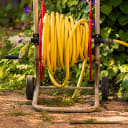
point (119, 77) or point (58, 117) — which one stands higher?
point (119, 77)

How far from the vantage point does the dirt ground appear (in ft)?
9.51

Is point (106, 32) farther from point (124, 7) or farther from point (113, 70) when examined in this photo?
point (113, 70)

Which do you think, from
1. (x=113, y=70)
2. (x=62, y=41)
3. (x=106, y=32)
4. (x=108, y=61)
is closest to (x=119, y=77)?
(x=113, y=70)

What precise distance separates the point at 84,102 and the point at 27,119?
83cm

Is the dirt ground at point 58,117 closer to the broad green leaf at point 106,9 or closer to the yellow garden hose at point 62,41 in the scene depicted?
→ the yellow garden hose at point 62,41

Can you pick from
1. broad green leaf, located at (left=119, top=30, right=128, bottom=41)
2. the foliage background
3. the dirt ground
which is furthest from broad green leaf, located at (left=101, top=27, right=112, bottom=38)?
the dirt ground

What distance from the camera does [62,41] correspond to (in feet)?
11.0

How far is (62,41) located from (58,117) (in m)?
0.75

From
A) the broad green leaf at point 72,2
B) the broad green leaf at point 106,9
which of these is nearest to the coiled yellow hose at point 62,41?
the broad green leaf at point 106,9

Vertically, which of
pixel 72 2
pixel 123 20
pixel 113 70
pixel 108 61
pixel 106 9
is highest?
pixel 72 2

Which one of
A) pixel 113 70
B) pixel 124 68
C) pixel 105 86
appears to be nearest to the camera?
pixel 105 86

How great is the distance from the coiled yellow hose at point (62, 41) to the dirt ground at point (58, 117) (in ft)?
1.66

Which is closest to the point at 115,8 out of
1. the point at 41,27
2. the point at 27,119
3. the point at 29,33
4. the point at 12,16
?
the point at 41,27

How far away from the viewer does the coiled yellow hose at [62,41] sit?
10.9 ft
